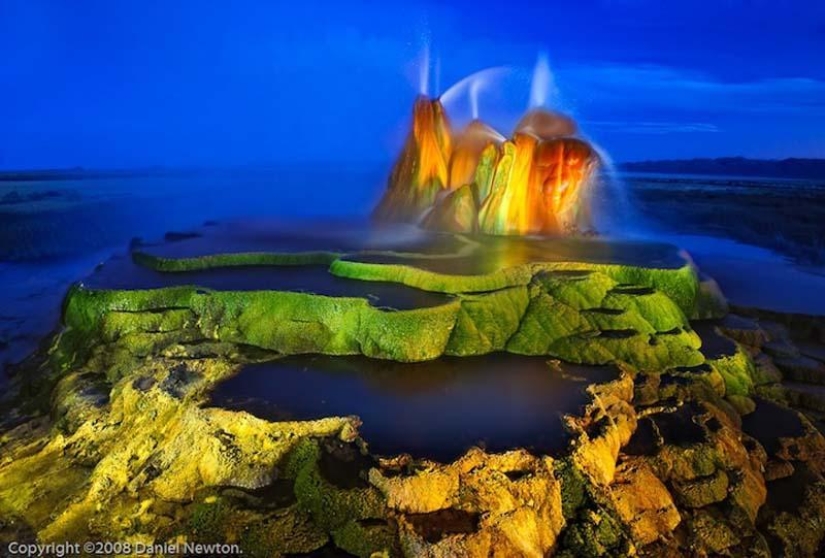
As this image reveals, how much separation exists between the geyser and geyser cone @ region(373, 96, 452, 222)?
0.11ft

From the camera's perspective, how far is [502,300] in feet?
38.4

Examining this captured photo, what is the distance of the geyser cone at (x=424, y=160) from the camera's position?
1997 cm

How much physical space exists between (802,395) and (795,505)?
3.60 meters

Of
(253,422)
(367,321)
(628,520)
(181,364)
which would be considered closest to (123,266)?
(181,364)

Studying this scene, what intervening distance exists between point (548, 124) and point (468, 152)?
2.68 m

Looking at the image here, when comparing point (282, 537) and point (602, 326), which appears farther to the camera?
point (602, 326)

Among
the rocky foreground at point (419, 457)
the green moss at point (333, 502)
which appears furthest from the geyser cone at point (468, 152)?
the green moss at point (333, 502)

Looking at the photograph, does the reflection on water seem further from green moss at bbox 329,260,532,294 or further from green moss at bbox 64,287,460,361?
green moss at bbox 329,260,532,294

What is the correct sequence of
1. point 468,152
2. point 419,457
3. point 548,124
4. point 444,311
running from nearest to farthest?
point 419,457, point 444,311, point 548,124, point 468,152

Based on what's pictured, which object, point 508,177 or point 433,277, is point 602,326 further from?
point 508,177

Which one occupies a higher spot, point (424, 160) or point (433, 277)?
point (424, 160)

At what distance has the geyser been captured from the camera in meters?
18.0

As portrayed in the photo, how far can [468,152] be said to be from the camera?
19.7 metres

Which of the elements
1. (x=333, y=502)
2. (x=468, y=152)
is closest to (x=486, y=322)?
(x=333, y=502)
